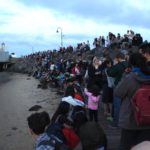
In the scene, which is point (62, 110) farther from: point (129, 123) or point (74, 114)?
point (129, 123)

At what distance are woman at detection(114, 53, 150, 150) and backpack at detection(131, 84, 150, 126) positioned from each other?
0.48 ft

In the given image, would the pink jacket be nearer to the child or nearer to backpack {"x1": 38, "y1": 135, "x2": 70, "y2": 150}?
the child

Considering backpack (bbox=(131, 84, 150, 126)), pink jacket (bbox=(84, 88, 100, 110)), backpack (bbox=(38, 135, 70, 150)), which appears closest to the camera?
backpack (bbox=(38, 135, 70, 150))

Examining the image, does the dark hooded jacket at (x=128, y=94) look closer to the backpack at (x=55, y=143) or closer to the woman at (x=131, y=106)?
the woman at (x=131, y=106)

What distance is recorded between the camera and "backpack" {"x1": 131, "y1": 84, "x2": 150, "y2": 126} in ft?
22.4

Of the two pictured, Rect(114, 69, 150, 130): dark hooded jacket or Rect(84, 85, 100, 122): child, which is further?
Rect(84, 85, 100, 122): child

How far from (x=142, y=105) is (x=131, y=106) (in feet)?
1.23

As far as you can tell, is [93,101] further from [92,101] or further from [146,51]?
[146,51]

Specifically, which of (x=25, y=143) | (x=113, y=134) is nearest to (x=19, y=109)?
(x=25, y=143)

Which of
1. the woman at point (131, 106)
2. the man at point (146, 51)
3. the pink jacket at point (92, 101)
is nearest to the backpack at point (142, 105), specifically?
the woman at point (131, 106)

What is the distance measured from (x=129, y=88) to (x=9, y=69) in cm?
11234

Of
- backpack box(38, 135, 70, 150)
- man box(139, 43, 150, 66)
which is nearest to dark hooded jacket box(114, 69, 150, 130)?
man box(139, 43, 150, 66)

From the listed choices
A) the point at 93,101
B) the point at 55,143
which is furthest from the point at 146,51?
the point at 93,101

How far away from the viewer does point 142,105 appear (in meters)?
6.85
